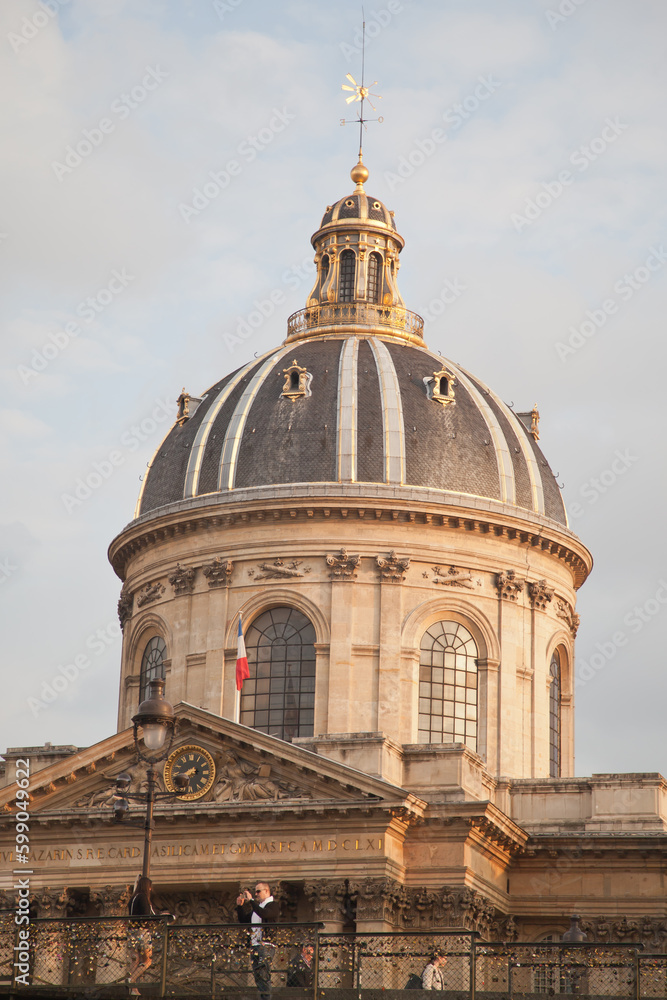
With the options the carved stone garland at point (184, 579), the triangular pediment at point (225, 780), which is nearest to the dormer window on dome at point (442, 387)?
the carved stone garland at point (184, 579)

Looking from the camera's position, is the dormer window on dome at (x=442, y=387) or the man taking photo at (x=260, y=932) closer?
the man taking photo at (x=260, y=932)

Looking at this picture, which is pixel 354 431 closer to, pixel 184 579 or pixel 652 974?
pixel 184 579

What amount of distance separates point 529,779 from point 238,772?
8.88 meters

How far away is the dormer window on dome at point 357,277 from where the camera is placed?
190ft

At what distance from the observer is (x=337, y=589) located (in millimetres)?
50938

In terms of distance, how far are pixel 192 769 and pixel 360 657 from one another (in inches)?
291

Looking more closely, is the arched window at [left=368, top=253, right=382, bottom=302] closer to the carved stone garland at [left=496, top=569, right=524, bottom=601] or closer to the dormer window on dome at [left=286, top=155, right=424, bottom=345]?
the dormer window on dome at [left=286, top=155, right=424, bottom=345]

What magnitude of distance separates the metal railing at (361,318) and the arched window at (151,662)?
1066 cm

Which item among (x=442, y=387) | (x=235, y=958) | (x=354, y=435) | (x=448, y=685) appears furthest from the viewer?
(x=442, y=387)

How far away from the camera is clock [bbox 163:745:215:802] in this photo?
44219 mm

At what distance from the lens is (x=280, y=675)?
51094 mm

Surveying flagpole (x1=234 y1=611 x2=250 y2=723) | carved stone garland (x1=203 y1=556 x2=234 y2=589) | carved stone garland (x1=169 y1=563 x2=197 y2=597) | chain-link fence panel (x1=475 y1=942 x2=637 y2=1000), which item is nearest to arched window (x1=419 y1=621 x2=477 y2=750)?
flagpole (x1=234 y1=611 x2=250 y2=723)

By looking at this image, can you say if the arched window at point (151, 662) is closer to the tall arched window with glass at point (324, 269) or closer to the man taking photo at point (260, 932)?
the tall arched window with glass at point (324, 269)

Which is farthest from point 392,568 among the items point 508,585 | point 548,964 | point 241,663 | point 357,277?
point 548,964
